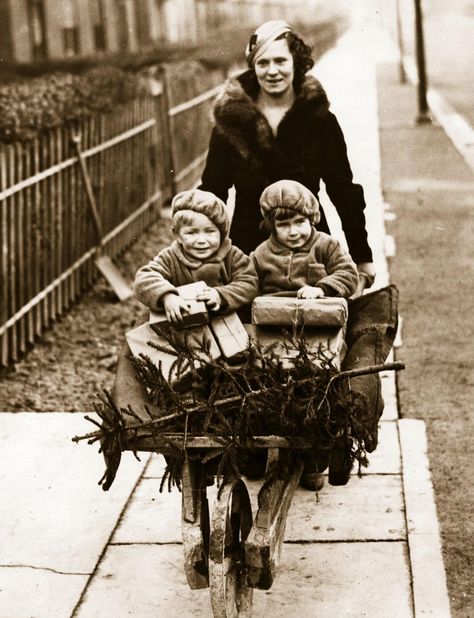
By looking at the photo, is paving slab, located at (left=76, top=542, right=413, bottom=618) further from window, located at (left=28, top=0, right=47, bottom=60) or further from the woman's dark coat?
window, located at (left=28, top=0, right=47, bottom=60)

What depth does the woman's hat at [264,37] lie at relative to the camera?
16.2 ft

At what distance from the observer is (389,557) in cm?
446

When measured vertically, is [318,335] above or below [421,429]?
above

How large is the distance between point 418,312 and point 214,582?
4.94 m

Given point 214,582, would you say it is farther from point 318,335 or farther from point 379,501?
point 379,501

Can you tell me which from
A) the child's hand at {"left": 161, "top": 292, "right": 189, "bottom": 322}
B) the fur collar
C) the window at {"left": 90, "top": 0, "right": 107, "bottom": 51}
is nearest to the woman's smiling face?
the fur collar

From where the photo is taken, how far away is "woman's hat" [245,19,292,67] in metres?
4.92

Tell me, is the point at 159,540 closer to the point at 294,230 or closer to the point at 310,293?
the point at 310,293

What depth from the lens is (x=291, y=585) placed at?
4.30 meters

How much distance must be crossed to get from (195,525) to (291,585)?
0.68 metres

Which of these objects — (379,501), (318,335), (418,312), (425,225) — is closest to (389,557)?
(379,501)

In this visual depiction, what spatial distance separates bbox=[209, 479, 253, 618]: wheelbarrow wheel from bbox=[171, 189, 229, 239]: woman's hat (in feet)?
3.12

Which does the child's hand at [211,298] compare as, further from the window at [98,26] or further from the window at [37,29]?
the window at [98,26]

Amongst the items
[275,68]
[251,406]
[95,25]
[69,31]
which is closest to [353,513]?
[251,406]
